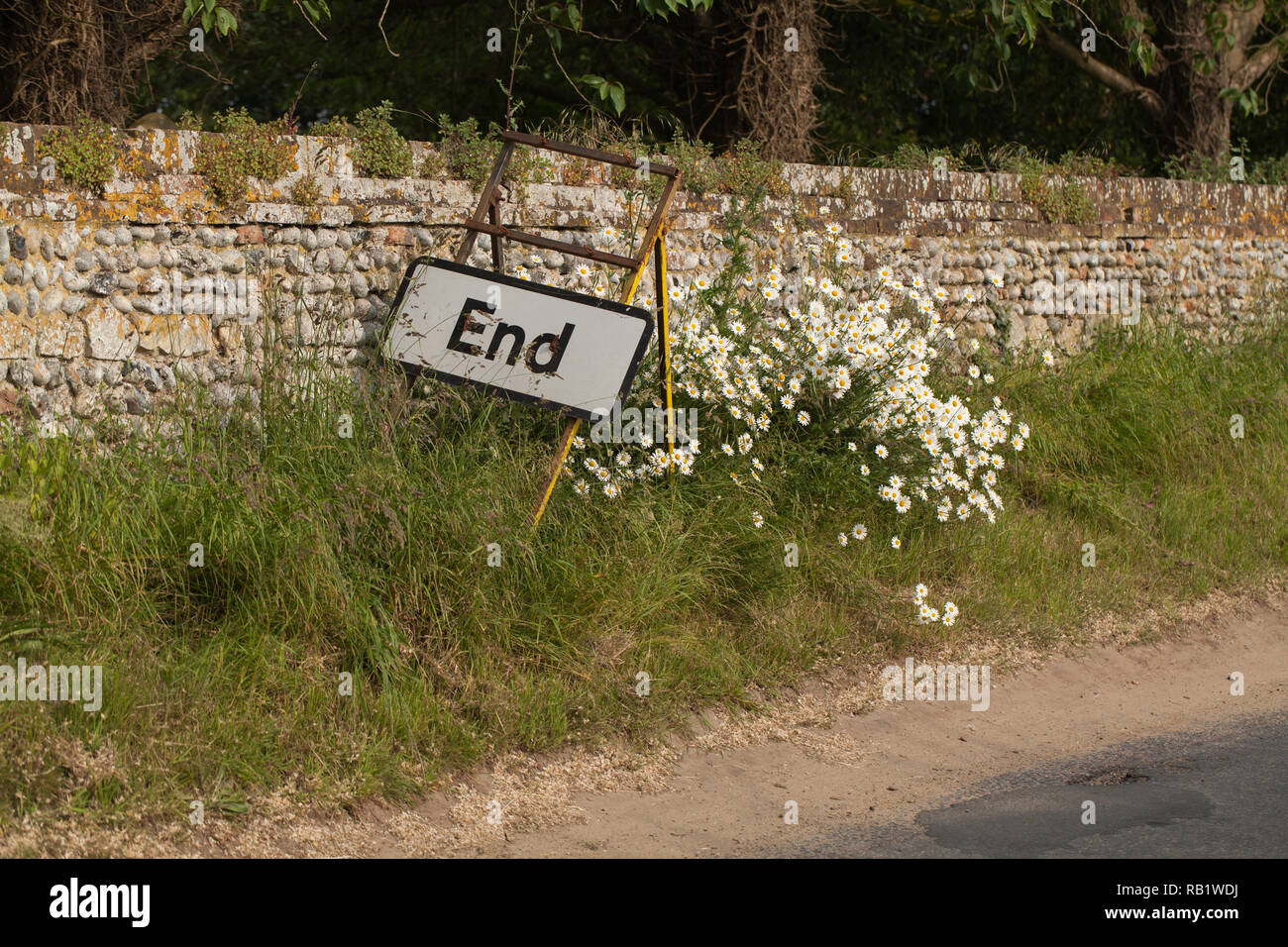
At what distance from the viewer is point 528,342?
518 cm

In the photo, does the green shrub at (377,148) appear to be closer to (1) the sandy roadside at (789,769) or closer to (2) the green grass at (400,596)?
(2) the green grass at (400,596)

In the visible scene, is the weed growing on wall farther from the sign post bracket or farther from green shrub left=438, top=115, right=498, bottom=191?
the sign post bracket

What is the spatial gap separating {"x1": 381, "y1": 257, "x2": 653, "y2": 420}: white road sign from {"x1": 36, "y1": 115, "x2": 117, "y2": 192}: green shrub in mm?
1308

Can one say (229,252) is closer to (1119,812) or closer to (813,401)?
(813,401)

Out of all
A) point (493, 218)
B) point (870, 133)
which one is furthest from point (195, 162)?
point (870, 133)

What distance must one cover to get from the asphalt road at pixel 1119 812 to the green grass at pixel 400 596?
38.4 inches

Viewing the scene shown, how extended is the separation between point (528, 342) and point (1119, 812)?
9.28 ft

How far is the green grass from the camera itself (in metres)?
3.88

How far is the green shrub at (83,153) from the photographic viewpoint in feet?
16.6

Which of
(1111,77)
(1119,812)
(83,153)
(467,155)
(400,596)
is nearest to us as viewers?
(1119,812)

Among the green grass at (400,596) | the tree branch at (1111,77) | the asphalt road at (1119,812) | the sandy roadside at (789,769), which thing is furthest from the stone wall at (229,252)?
the tree branch at (1111,77)

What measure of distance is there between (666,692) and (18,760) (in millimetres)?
2198

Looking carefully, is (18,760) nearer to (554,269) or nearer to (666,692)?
(666,692)

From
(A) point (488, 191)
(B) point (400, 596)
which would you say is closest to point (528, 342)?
(A) point (488, 191)
